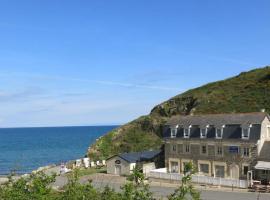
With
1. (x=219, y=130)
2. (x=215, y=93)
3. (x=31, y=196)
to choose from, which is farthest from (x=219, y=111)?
(x=31, y=196)

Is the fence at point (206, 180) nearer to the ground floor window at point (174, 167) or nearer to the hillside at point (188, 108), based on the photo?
the ground floor window at point (174, 167)

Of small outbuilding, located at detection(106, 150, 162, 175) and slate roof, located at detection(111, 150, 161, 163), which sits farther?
slate roof, located at detection(111, 150, 161, 163)

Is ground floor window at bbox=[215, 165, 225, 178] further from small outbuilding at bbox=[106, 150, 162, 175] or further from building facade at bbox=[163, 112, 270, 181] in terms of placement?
small outbuilding at bbox=[106, 150, 162, 175]

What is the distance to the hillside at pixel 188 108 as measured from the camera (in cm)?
8250

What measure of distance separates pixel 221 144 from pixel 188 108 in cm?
4580

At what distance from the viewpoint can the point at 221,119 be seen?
52.1m

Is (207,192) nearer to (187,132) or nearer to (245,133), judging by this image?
(245,133)

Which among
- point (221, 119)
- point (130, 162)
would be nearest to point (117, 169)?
point (130, 162)

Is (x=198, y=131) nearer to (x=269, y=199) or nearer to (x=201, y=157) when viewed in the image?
(x=201, y=157)

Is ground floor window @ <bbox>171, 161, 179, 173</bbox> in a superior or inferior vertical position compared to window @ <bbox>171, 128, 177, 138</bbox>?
inferior

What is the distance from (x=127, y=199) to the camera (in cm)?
2012

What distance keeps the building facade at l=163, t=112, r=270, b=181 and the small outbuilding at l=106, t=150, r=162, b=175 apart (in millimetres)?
3016

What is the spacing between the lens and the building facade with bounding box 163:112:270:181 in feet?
156

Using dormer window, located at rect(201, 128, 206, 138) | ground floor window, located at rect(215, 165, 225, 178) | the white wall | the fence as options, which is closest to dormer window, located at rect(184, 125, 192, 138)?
dormer window, located at rect(201, 128, 206, 138)
